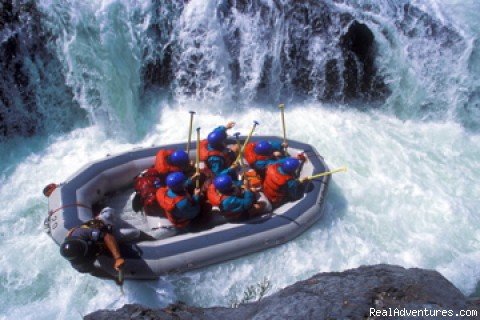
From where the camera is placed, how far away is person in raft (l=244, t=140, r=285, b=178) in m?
6.69

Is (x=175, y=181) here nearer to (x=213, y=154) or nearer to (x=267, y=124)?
(x=213, y=154)

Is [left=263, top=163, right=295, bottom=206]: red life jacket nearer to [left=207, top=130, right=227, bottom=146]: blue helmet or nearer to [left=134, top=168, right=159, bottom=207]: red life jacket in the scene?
[left=207, top=130, right=227, bottom=146]: blue helmet

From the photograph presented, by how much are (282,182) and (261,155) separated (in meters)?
0.72

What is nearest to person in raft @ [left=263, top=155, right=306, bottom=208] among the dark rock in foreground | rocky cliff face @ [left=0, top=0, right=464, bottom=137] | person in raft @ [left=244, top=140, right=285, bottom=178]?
person in raft @ [left=244, top=140, right=285, bottom=178]

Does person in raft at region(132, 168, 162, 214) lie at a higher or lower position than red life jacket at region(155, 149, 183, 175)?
lower

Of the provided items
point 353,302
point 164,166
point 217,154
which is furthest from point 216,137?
point 353,302

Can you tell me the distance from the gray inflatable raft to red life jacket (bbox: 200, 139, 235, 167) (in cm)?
77

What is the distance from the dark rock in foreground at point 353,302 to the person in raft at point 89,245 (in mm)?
997

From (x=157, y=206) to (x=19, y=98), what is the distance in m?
3.82

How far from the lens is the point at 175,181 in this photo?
557 centimetres

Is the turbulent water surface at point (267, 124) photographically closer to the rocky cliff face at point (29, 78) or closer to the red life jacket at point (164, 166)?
the rocky cliff face at point (29, 78)

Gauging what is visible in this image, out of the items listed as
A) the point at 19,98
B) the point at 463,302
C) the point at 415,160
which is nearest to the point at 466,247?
the point at 415,160

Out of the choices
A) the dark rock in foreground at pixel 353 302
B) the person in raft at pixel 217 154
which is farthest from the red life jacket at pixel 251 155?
the dark rock in foreground at pixel 353 302

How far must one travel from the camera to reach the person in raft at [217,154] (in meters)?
6.48
